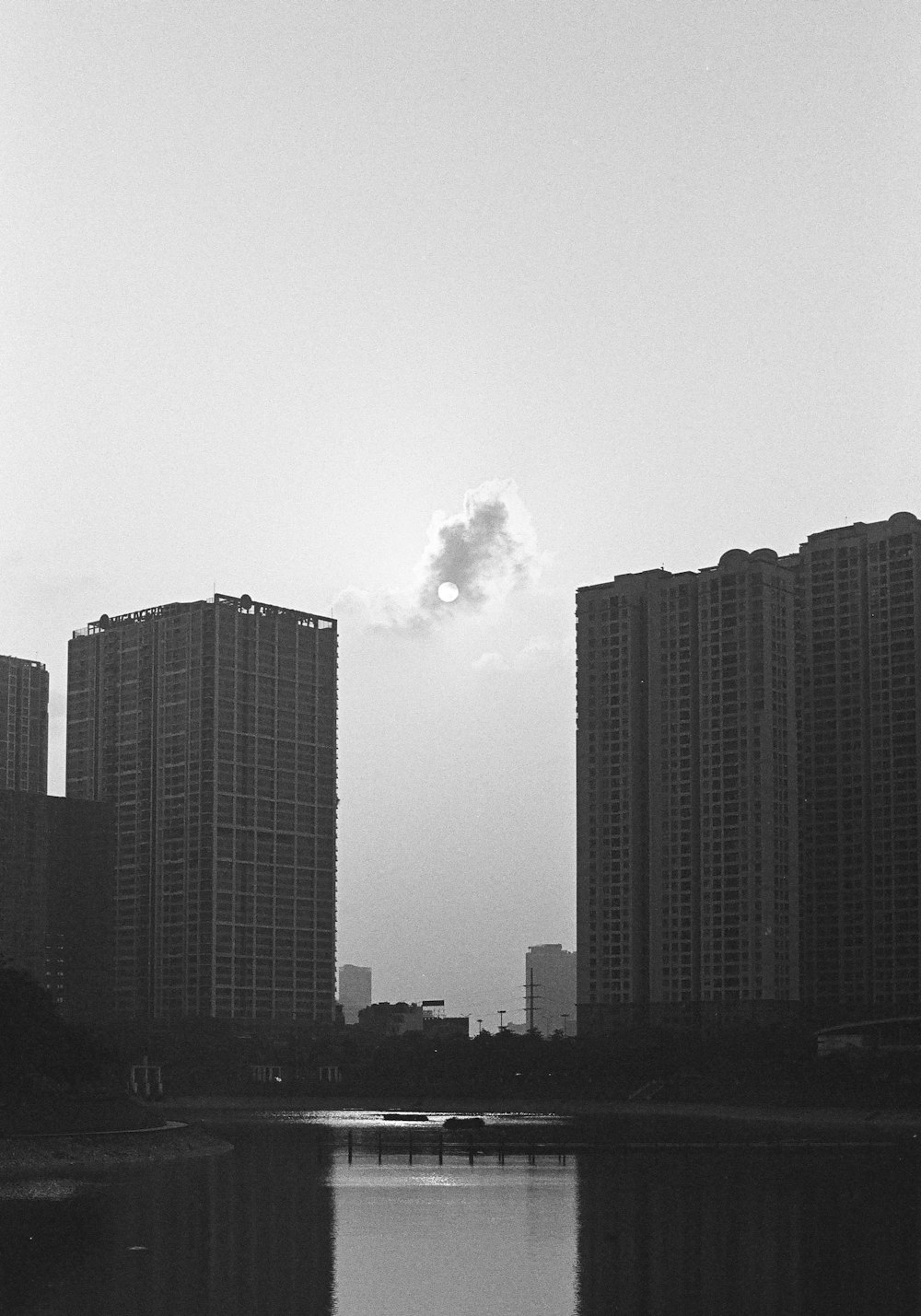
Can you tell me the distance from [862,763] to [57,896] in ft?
287

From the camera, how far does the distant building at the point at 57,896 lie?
189375 millimetres

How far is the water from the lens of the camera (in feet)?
115

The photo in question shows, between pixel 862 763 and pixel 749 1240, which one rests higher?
pixel 862 763

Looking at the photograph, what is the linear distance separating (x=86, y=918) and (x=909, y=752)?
300 ft

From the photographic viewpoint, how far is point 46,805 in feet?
634

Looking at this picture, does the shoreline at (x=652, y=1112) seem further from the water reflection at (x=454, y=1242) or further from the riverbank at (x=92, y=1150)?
the water reflection at (x=454, y=1242)

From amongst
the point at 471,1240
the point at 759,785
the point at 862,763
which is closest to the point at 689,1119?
the point at 759,785

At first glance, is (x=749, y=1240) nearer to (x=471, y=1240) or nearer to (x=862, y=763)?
(x=471, y=1240)

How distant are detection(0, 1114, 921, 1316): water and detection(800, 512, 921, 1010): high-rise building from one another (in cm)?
7717

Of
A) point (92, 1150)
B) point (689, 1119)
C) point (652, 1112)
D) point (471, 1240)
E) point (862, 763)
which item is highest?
point (862, 763)

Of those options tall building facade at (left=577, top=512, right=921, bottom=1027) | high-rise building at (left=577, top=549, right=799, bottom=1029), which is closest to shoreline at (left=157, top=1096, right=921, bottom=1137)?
high-rise building at (left=577, top=549, right=799, bottom=1029)

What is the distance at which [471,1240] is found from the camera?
153 feet

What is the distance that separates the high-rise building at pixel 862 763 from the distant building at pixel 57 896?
77793 mm

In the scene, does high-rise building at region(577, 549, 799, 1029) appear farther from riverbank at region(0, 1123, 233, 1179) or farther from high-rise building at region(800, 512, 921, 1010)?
riverbank at region(0, 1123, 233, 1179)
